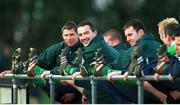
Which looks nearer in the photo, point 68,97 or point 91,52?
point 91,52

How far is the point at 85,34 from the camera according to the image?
45.6ft

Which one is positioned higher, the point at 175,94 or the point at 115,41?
the point at 115,41

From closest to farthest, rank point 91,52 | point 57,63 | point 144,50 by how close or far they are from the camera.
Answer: point 144,50
point 91,52
point 57,63

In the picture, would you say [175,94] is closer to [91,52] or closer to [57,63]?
[91,52]

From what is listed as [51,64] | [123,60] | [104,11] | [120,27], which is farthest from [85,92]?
[104,11]

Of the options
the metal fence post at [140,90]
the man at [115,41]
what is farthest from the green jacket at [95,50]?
the metal fence post at [140,90]

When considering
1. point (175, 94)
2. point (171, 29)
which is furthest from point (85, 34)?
point (175, 94)

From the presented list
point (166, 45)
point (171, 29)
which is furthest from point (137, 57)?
point (171, 29)

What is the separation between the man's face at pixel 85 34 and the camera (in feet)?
45.4

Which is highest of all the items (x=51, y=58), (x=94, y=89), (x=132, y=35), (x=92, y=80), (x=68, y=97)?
(x=132, y=35)

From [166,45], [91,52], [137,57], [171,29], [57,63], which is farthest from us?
[57,63]

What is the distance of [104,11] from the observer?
42.2 meters

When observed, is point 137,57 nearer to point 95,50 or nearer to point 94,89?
point 94,89

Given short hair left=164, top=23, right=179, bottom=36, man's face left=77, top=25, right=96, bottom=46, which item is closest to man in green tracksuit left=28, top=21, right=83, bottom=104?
man's face left=77, top=25, right=96, bottom=46
